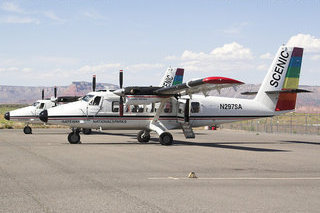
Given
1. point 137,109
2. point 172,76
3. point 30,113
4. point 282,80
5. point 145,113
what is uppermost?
point 172,76

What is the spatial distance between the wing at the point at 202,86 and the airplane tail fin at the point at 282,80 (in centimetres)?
585

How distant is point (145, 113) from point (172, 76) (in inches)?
705

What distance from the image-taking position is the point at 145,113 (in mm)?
24734

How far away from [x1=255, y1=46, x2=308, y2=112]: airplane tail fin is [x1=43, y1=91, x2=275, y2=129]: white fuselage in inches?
23.1

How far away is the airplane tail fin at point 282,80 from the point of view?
26359 mm

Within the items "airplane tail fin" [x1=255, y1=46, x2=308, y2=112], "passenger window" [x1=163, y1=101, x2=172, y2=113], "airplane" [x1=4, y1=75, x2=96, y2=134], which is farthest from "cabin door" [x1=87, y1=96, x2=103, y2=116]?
"airplane" [x1=4, y1=75, x2=96, y2=134]

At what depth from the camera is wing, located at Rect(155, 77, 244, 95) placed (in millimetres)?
19375

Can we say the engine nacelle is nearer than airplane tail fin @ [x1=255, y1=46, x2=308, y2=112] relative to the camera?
Yes

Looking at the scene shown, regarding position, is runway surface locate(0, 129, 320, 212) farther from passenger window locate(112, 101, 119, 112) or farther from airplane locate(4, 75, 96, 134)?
airplane locate(4, 75, 96, 134)

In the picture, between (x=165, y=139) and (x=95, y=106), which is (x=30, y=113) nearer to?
(x=95, y=106)

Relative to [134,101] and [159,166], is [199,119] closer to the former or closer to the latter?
[134,101]

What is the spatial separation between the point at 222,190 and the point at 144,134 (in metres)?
16.2

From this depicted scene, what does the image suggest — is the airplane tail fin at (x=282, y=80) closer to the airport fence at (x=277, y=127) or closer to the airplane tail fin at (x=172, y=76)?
the airport fence at (x=277, y=127)

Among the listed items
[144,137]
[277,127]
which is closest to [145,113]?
[144,137]
